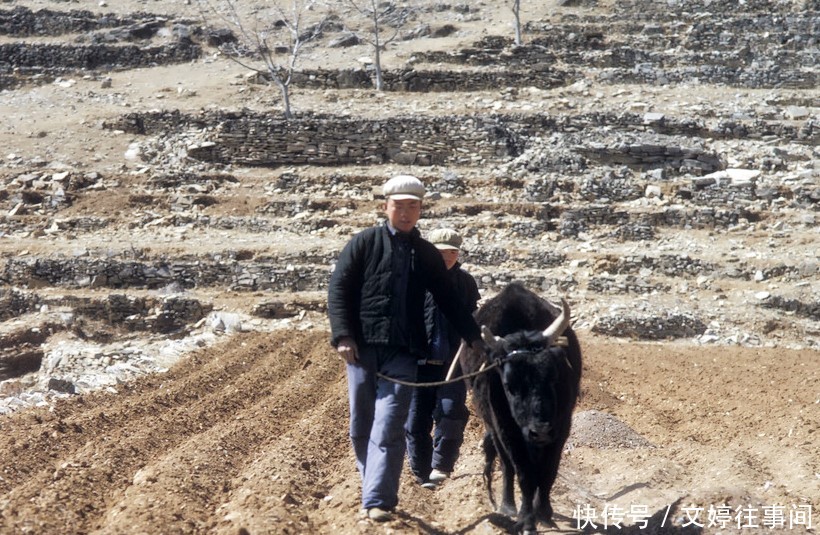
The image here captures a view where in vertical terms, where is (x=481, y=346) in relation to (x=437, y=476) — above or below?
above

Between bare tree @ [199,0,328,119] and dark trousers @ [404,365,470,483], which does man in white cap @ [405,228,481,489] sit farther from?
bare tree @ [199,0,328,119]

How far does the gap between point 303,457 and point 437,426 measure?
100 cm

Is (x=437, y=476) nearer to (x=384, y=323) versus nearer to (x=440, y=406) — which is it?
(x=440, y=406)

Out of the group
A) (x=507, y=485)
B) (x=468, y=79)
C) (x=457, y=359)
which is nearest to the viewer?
(x=507, y=485)

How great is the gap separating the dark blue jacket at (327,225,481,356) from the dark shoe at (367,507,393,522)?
0.88m

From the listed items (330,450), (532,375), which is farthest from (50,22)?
(532,375)

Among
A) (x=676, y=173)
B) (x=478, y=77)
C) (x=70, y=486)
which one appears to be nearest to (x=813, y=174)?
(x=676, y=173)

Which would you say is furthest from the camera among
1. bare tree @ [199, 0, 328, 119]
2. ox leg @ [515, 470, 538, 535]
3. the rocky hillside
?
bare tree @ [199, 0, 328, 119]

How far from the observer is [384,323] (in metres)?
5.41

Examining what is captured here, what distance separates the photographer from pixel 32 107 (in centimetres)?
2917

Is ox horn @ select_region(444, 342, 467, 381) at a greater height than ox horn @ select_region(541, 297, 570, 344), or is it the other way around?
ox horn @ select_region(541, 297, 570, 344)

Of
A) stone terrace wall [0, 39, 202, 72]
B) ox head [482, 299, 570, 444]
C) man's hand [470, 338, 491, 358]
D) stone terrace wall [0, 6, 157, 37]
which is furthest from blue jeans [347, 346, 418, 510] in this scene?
stone terrace wall [0, 6, 157, 37]

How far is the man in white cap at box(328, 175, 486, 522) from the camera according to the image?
5367mm

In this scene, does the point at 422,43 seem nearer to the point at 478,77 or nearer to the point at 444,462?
the point at 478,77
